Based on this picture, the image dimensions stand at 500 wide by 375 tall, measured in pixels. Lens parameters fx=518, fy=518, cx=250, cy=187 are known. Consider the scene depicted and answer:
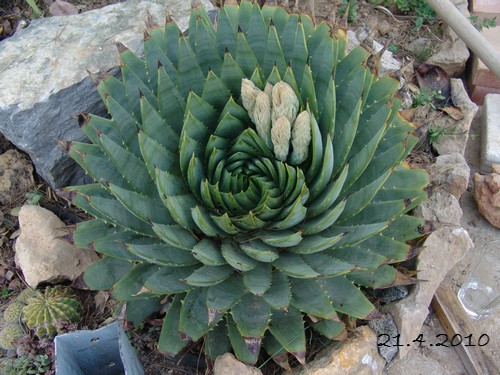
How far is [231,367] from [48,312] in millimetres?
1042

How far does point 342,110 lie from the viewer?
2242mm

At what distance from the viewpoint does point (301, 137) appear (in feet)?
6.56

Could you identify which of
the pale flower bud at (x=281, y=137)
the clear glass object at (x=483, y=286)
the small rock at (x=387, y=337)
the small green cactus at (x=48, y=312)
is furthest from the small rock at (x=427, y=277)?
the small green cactus at (x=48, y=312)

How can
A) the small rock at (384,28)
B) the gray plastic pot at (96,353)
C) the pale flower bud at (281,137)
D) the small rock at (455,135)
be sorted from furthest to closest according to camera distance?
the small rock at (384,28)
the small rock at (455,135)
the gray plastic pot at (96,353)
the pale flower bud at (281,137)

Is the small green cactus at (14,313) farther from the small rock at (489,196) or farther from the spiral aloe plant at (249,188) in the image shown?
the small rock at (489,196)

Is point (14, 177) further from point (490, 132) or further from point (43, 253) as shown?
point (490, 132)

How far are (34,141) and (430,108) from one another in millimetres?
2507

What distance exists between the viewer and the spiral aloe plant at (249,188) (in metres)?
2.01

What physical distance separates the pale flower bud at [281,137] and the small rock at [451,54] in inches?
88.1

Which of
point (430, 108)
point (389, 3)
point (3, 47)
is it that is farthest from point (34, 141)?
point (389, 3)

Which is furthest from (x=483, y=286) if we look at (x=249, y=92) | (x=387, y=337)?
(x=249, y=92)

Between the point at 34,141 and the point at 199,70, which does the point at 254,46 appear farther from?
the point at 34,141

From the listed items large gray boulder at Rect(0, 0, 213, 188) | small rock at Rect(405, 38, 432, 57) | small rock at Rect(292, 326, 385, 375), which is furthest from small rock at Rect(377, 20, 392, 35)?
small rock at Rect(292, 326, 385, 375)

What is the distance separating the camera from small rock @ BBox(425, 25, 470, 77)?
3.81m
